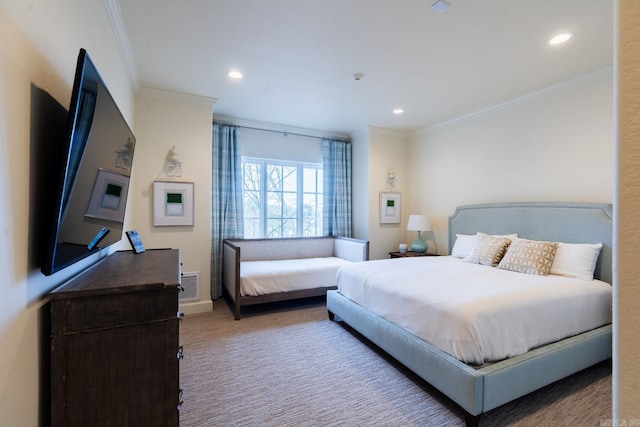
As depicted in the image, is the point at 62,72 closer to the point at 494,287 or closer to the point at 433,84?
the point at 494,287

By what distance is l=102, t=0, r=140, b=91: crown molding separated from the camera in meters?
1.96

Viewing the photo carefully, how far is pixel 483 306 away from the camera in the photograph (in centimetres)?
183

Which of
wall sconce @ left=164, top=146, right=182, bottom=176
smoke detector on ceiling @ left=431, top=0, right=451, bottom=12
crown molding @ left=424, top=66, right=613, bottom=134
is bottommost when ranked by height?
wall sconce @ left=164, top=146, right=182, bottom=176

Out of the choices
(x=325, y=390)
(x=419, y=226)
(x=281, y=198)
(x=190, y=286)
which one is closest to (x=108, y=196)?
(x=325, y=390)

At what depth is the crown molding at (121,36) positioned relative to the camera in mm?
1957

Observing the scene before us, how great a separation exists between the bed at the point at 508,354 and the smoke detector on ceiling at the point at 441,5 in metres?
2.06

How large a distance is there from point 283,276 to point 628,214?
3399 mm

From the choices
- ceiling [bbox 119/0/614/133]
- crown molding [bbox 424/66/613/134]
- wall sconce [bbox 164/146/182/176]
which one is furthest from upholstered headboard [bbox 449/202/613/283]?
wall sconce [bbox 164/146/182/176]

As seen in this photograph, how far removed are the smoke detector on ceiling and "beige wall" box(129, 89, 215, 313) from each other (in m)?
2.73

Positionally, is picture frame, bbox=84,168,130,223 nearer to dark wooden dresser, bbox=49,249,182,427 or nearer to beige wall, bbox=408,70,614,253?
dark wooden dresser, bbox=49,249,182,427

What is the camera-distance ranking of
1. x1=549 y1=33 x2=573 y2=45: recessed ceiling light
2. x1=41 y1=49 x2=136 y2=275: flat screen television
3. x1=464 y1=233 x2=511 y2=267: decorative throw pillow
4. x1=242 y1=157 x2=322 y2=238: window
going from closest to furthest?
1. x1=41 y1=49 x2=136 y2=275: flat screen television
2. x1=549 y1=33 x2=573 y2=45: recessed ceiling light
3. x1=464 y1=233 x2=511 y2=267: decorative throw pillow
4. x1=242 y1=157 x2=322 y2=238: window

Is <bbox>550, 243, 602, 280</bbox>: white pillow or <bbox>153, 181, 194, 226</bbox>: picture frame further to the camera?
<bbox>153, 181, 194, 226</bbox>: picture frame

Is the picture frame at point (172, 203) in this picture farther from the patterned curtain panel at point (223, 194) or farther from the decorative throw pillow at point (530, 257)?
the decorative throw pillow at point (530, 257)

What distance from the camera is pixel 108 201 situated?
1.63m
